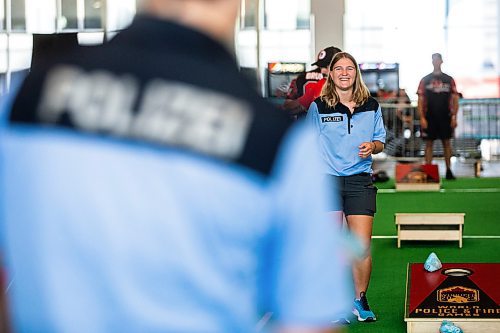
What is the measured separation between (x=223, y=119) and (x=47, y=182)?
25 centimetres

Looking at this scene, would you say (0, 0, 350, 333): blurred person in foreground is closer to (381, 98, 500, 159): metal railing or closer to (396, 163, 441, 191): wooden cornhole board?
(396, 163, 441, 191): wooden cornhole board

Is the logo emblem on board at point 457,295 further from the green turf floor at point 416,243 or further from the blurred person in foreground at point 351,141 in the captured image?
the blurred person in foreground at point 351,141

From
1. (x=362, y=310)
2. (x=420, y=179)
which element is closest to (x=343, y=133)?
(x=362, y=310)

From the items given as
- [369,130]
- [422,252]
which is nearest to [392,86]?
[422,252]

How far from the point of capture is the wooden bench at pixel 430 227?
10633mm

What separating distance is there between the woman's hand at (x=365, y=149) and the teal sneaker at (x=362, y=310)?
0.89m

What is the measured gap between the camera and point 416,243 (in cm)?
1084

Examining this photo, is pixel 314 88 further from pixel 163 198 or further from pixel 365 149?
pixel 163 198

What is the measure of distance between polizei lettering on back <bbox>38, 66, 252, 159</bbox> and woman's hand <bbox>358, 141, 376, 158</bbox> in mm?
5456

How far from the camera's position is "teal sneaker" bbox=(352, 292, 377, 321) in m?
7.38

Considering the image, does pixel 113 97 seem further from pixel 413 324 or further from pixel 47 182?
pixel 413 324

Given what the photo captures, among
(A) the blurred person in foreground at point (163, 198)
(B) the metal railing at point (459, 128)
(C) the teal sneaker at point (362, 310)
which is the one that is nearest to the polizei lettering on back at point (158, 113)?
(A) the blurred person in foreground at point (163, 198)

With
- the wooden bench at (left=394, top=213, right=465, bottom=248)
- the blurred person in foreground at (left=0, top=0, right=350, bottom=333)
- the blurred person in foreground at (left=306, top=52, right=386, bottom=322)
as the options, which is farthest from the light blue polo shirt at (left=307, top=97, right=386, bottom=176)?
the blurred person in foreground at (left=0, top=0, right=350, bottom=333)

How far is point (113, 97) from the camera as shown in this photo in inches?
64.8
